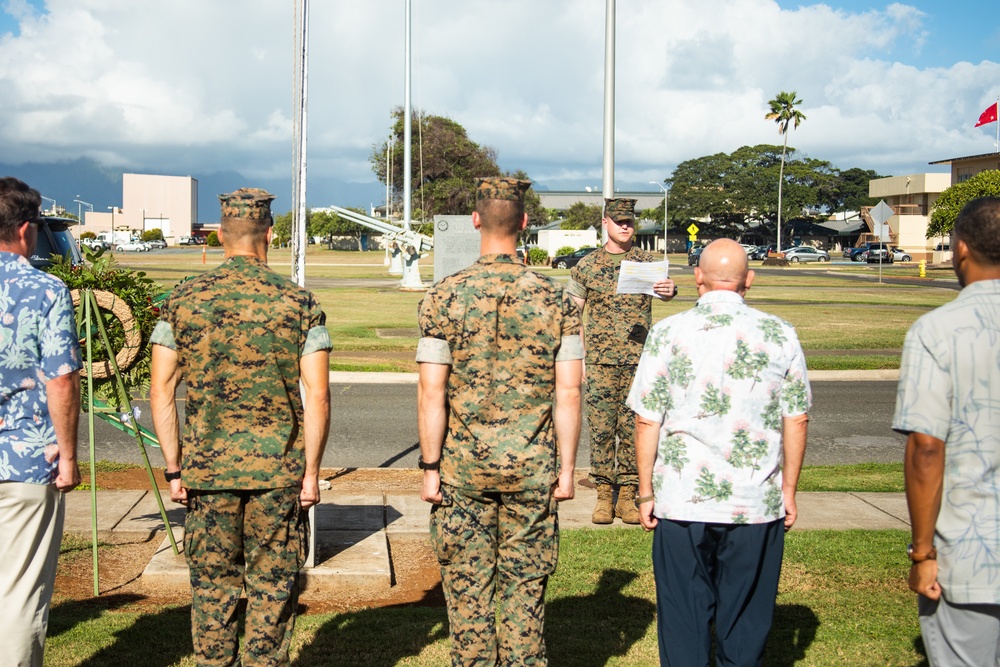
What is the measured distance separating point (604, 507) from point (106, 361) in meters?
3.50

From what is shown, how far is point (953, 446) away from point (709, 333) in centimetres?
92

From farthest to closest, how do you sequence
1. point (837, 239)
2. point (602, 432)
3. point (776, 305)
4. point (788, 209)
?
1. point (837, 239)
2. point (788, 209)
3. point (776, 305)
4. point (602, 432)

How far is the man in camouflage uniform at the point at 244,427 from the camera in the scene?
3.66 meters

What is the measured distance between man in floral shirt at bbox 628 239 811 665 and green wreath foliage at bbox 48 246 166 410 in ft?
11.3

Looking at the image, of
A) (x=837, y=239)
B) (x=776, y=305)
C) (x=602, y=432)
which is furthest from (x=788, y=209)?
(x=602, y=432)

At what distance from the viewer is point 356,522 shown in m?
6.89

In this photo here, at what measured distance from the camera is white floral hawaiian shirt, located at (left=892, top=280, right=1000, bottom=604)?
302 centimetres

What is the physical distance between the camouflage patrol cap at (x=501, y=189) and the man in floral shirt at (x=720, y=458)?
767 millimetres

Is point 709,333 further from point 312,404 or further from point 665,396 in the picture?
point 312,404

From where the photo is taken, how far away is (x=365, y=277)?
1783 inches

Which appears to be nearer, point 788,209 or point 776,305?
point 776,305

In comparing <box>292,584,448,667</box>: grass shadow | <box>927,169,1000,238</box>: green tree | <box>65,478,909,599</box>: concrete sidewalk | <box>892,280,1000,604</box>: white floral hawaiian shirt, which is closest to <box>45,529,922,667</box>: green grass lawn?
<box>292,584,448,667</box>: grass shadow

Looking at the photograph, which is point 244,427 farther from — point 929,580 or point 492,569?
point 929,580

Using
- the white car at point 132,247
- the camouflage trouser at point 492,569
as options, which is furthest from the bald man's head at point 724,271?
the white car at point 132,247
